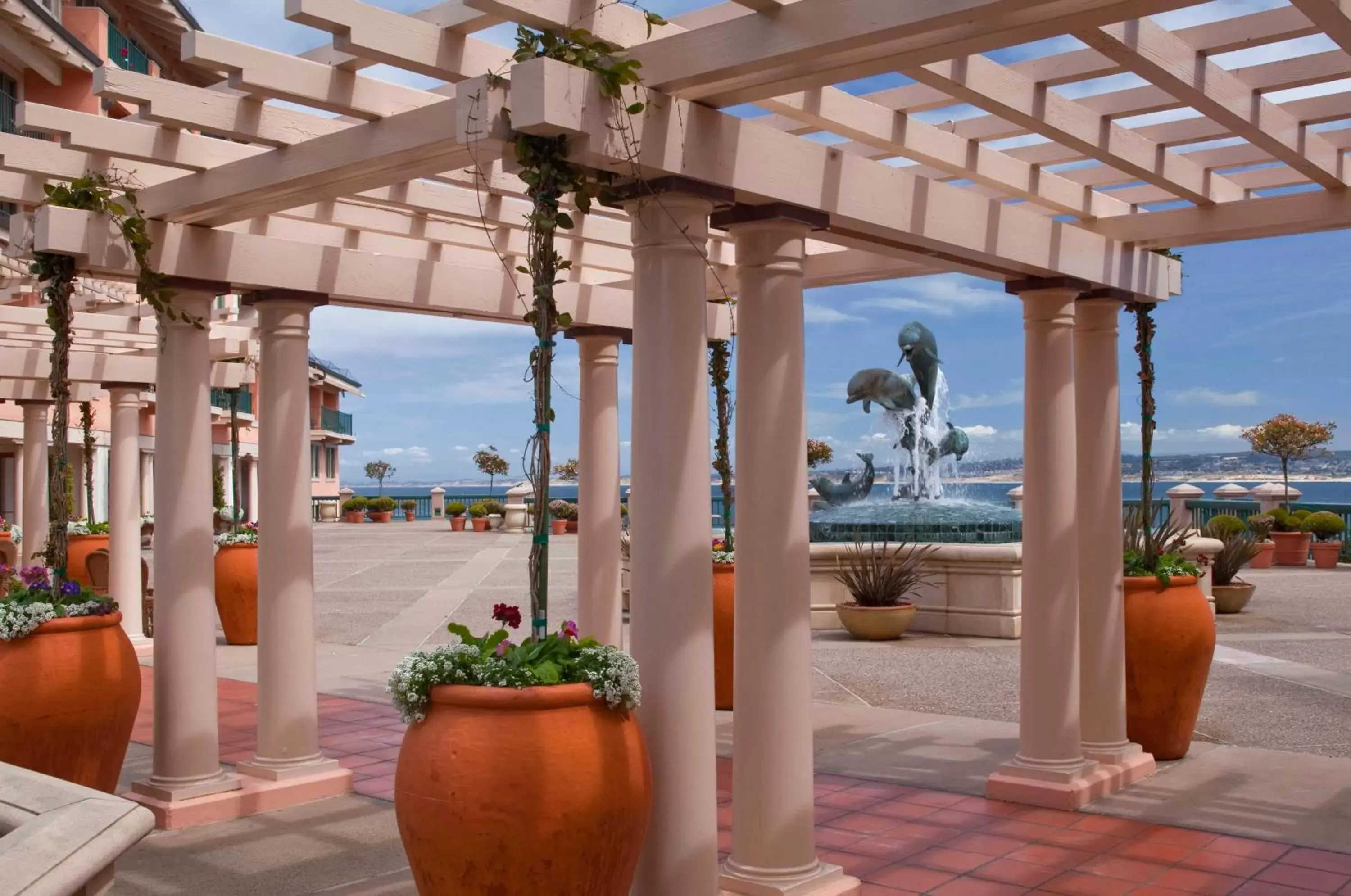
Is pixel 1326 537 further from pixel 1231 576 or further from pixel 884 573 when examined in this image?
pixel 884 573

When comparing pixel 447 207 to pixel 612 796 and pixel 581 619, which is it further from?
pixel 612 796

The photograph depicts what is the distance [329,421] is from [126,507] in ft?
152

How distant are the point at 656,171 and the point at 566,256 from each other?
3.69m

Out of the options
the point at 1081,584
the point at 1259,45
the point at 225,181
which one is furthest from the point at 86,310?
the point at 1259,45

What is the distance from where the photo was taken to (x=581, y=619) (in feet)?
26.7

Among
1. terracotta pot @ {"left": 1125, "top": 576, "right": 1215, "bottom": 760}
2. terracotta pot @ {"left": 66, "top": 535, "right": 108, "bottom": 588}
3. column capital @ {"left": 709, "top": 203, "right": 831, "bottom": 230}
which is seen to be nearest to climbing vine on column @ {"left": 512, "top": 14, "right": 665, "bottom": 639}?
column capital @ {"left": 709, "top": 203, "right": 831, "bottom": 230}

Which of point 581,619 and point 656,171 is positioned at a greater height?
point 656,171

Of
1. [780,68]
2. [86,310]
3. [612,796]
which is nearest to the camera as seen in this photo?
[612,796]

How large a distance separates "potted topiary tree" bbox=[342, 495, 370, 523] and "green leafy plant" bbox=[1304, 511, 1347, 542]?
29.8 meters

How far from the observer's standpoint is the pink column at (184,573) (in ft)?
22.3

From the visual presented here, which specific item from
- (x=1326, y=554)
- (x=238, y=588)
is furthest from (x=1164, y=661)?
(x=1326, y=554)

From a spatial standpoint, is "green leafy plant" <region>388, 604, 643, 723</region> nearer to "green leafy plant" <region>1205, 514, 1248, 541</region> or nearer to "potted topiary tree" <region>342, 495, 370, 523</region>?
"green leafy plant" <region>1205, 514, 1248, 541</region>

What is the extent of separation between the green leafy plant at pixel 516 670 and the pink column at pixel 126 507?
902cm

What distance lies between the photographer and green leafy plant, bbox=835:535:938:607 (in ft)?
44.2
